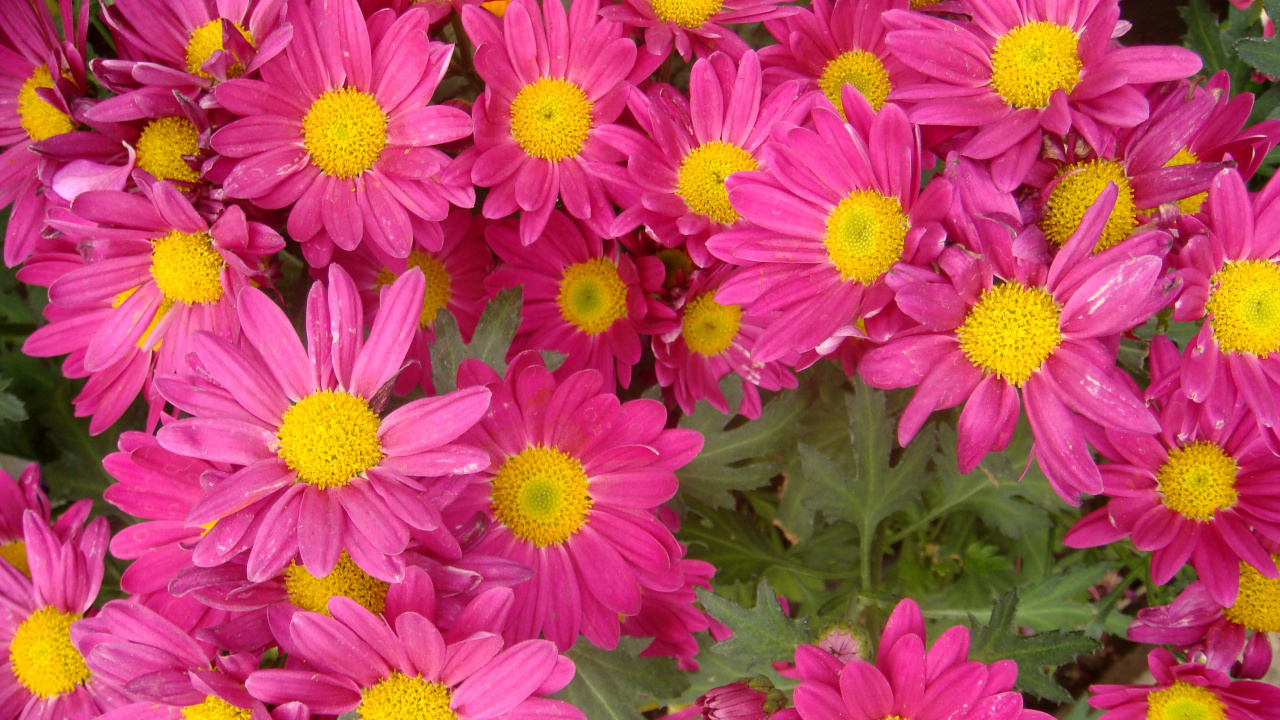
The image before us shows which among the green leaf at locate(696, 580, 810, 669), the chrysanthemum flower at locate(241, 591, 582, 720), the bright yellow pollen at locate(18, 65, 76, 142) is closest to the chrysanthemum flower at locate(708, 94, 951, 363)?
the green leaf at locate(696, 580, 810, 669)

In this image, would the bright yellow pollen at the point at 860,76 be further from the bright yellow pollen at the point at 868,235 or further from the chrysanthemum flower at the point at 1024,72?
the bright yellow pollen at the point at 868,235

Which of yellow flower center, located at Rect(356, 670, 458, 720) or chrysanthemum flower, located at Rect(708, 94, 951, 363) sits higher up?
chrysanthemum flower, located at Rect(708, 94, 951, 363)

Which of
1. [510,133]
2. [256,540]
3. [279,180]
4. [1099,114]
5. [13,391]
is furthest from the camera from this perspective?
[13,391]

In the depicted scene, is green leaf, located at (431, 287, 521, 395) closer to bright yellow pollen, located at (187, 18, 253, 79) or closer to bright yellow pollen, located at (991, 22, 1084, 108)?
bright yellow pollen, located at (187, 18, 253, 79)

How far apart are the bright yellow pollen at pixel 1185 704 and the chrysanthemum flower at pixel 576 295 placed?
915mm

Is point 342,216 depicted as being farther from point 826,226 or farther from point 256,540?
point 826,226

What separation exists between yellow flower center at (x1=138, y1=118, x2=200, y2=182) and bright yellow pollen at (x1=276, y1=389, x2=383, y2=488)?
0.42 meters

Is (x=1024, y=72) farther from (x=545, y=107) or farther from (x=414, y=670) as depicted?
(x=414, y=670)

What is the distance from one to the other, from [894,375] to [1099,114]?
409mm

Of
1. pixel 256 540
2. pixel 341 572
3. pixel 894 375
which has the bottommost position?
pixel 341 572

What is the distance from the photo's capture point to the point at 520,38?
1259 mm

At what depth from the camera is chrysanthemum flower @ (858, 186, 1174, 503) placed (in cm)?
99

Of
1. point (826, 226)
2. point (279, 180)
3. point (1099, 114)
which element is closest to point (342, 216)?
point (279, 180)

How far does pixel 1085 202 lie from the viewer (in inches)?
43.2
